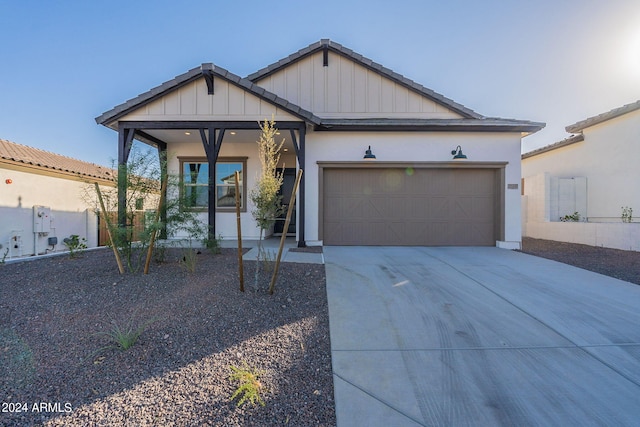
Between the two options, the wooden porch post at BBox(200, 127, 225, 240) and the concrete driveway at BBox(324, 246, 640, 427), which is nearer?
the concrete driveway at BBox(324, 246, 640, 427)

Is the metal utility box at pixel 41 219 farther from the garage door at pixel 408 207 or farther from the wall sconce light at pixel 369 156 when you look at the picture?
the wall sconce light at pixel 369 156

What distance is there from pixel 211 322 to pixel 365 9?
960 cm

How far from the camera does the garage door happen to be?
330 inches

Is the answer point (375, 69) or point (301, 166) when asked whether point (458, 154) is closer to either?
point (375, 69)

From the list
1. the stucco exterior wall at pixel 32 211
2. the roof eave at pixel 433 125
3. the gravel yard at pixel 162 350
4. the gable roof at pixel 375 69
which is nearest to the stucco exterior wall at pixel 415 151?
the roof eave at pixel 433 125

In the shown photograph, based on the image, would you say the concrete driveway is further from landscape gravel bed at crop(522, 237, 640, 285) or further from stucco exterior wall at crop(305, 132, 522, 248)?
stucco exterior wall at crop(305, 132, 522, 248)

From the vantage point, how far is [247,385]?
7.57 feet

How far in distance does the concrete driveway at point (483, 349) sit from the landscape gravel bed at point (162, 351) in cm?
38

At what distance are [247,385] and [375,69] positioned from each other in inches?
392

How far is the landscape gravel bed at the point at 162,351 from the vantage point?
6.94 ft

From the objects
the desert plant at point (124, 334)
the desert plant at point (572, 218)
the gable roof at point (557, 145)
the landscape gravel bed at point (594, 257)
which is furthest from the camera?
the gable roof at point (557, 145)

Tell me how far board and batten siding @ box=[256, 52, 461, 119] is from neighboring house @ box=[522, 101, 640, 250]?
4.67 metres

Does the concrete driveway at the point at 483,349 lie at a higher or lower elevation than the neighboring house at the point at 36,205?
lower

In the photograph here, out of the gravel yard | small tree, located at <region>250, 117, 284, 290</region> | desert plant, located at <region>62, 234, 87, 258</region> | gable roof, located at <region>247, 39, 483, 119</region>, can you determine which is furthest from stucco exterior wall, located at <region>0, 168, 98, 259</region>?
gable roof, located at <region>247, 39, 483, 119</region>
